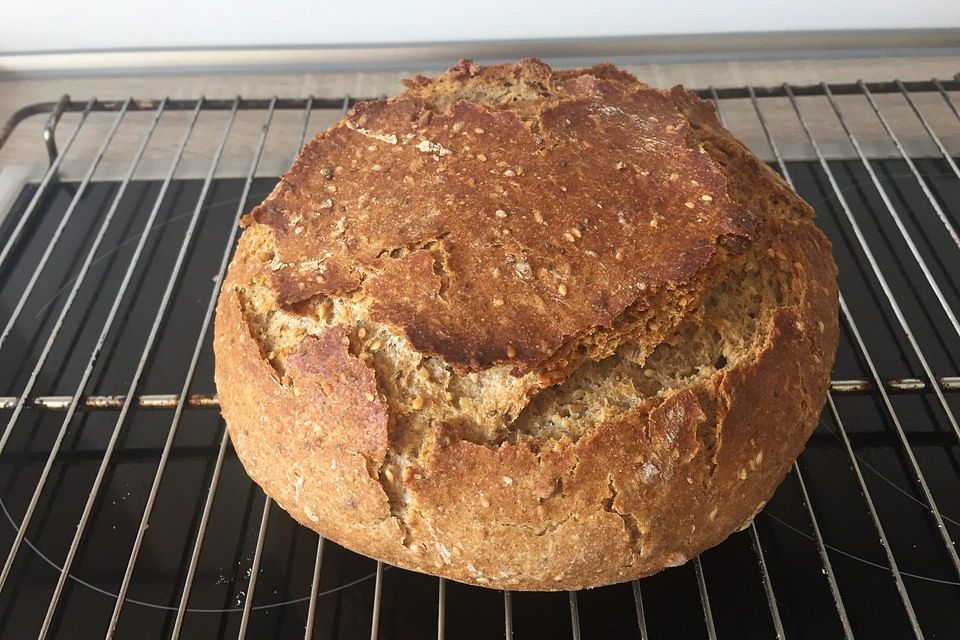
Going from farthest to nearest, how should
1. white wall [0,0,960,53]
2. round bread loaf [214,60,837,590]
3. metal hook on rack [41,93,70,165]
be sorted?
white wall [0,0,960,53] < metal hook on rack [41,93,70,165] < round bread loaf [214,60,837,590]

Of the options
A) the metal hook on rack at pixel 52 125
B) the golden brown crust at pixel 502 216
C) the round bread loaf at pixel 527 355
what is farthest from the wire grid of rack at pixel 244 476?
the golden brown crust at pixel 502 216

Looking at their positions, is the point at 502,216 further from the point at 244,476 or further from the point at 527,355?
the point at 244,476

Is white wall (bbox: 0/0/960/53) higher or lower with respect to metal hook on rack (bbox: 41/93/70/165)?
higher

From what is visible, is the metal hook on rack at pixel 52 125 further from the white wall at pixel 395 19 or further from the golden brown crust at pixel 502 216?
the golden brown crust at pixel 502 216

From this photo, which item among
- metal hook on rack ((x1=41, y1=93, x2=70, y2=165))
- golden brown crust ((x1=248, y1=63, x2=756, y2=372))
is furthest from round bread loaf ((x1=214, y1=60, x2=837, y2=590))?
metal hook on rack ((x1=41, y1=93, x2=70, y2=165))

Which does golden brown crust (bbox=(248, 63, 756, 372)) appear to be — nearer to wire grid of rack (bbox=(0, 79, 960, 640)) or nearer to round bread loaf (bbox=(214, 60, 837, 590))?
round bread loaf (bbox=(214, 60, 837, 590))

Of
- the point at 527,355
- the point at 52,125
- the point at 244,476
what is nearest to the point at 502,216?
the point at 527,355

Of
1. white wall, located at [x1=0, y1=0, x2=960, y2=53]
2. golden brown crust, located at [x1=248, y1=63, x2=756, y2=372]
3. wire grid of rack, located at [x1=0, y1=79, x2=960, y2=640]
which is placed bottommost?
wire grid of rack, located at [x1=0, y1=79, x2=960, y2=640]
